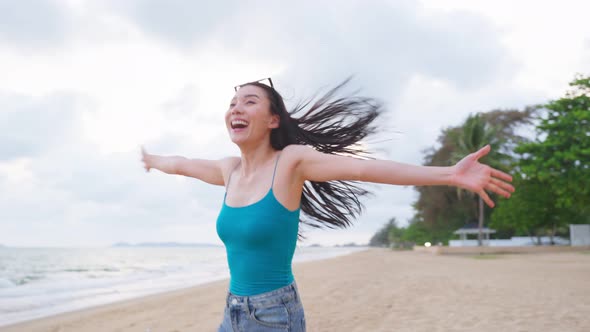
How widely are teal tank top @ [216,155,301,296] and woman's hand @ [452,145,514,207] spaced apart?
840mm

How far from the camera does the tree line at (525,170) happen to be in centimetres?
1959

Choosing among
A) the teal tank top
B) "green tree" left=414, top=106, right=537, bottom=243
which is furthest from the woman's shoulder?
"green tree" left=414, top=106, right=537, bottom=243

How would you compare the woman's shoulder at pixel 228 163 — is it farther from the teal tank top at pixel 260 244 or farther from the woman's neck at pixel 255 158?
the teal tank top at pixel 260 244

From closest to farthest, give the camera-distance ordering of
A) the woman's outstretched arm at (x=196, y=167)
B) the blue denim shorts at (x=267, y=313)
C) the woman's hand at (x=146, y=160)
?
the blue denim shorts at (x=267, y=313), the woman's outstretched arm at (x=196, y=167), the woman's hand at (x=146, y=160)

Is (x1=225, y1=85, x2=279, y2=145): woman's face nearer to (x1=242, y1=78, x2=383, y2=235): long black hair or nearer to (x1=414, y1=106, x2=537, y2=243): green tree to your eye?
(x1=242, y1=78, x2=383, y2=235): long black hair

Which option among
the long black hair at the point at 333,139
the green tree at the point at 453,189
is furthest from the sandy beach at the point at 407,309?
the green tree at the point at 453,189

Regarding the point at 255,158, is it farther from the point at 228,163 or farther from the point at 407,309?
the point at 407,309

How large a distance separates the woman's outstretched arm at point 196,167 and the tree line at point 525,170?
19.1m

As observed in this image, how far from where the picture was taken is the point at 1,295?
16.3 metres

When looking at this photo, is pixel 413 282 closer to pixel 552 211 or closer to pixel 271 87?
pixel 271 87

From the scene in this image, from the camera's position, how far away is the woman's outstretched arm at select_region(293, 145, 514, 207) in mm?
1970

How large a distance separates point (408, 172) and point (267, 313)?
93 centimetres

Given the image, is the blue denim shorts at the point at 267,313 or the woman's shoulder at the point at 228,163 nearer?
the blue denim shorts at the point at 267,313

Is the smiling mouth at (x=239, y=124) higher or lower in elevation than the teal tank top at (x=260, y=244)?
higher
